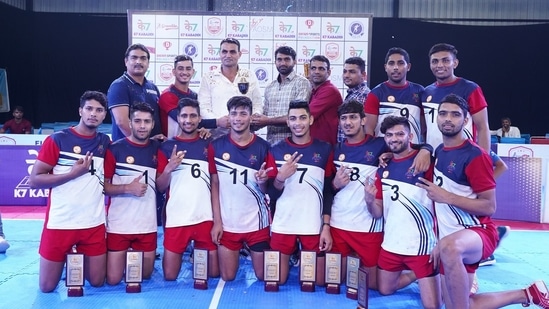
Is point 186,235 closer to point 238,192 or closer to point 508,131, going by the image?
point 238,192

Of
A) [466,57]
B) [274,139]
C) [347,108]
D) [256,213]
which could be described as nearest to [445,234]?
[347,108]

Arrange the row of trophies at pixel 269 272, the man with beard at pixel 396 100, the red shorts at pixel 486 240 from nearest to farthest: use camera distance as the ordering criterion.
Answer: the red shorts at pixel 486 240, the row of trophies at pixel 269 272, the man with beard at pixel 396 100

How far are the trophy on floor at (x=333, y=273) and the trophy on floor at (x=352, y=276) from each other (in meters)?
0.12

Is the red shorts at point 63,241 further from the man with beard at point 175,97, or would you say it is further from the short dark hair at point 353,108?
the short dark hair at point 353,108

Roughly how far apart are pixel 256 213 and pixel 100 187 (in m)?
1.52

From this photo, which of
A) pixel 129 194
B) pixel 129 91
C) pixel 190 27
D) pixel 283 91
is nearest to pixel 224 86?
pixel 283 91

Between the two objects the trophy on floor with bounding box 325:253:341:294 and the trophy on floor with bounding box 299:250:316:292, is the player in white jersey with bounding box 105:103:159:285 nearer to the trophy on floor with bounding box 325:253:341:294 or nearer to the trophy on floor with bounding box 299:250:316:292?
the trophy on floor with bounding box 299:250:316:292

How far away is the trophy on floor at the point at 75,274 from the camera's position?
4453mm

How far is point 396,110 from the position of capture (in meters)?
5.21

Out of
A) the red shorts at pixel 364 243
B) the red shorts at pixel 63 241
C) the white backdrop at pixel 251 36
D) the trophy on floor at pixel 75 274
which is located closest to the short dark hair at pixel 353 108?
the red shorts at pixel 364 243

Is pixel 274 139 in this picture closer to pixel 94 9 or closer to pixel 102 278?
pixel 102 278

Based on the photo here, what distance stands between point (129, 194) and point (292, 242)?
1.67 m

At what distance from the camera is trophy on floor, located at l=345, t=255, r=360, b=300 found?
4.52 meters

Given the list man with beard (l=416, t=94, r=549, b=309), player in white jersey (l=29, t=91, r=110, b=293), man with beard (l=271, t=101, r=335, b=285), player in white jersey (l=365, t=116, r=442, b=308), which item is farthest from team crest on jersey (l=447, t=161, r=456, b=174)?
player in white jersey (l=29, t=91, r=110, b=293)
